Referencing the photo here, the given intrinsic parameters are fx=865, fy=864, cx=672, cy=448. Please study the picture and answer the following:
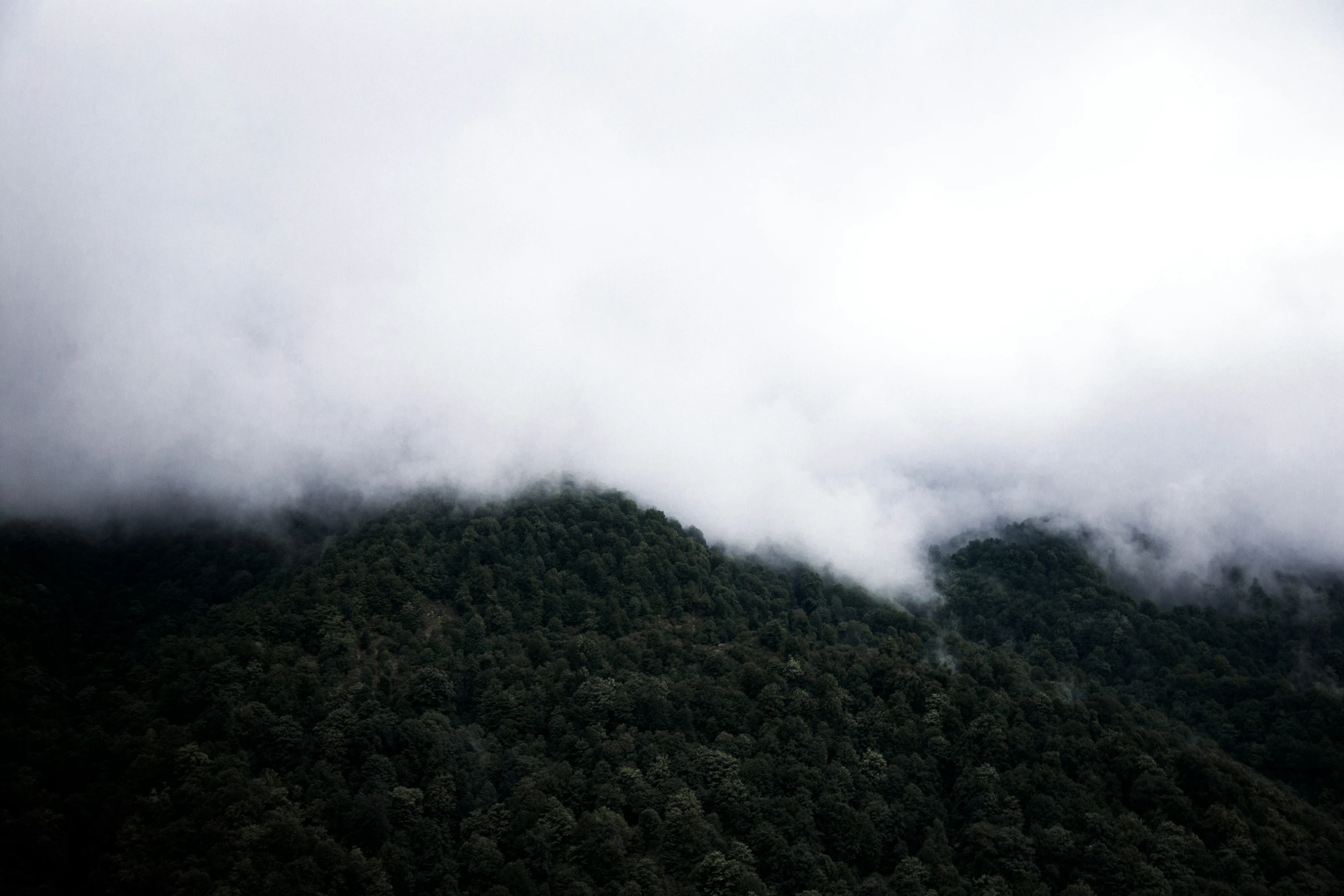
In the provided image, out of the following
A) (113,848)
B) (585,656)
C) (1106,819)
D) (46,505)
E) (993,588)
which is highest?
(993,588)

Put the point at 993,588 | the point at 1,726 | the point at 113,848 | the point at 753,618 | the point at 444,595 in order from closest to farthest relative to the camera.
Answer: the point at 113,848
the point at 1,726
the point at 444,595
the point at 753,618
the point at 993,588

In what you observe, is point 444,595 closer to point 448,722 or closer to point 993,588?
point 448,722

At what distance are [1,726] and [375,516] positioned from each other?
62528 mm

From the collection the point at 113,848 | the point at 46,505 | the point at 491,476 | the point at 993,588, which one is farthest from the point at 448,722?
the point at 993,588

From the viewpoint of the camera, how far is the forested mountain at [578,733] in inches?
3696

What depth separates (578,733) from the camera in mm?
114875

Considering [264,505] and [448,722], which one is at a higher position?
[264,505]

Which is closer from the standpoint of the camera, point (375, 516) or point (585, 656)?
point (585, 656)

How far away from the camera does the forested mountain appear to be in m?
93.9

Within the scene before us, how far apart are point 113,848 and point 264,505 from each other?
77.2 m

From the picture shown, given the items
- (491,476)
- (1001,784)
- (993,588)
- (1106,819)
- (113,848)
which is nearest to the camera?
(113,848)

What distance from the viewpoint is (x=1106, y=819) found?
10594 centimetres

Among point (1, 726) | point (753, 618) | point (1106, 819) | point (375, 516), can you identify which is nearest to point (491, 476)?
point (375, 516)

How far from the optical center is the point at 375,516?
496ft
